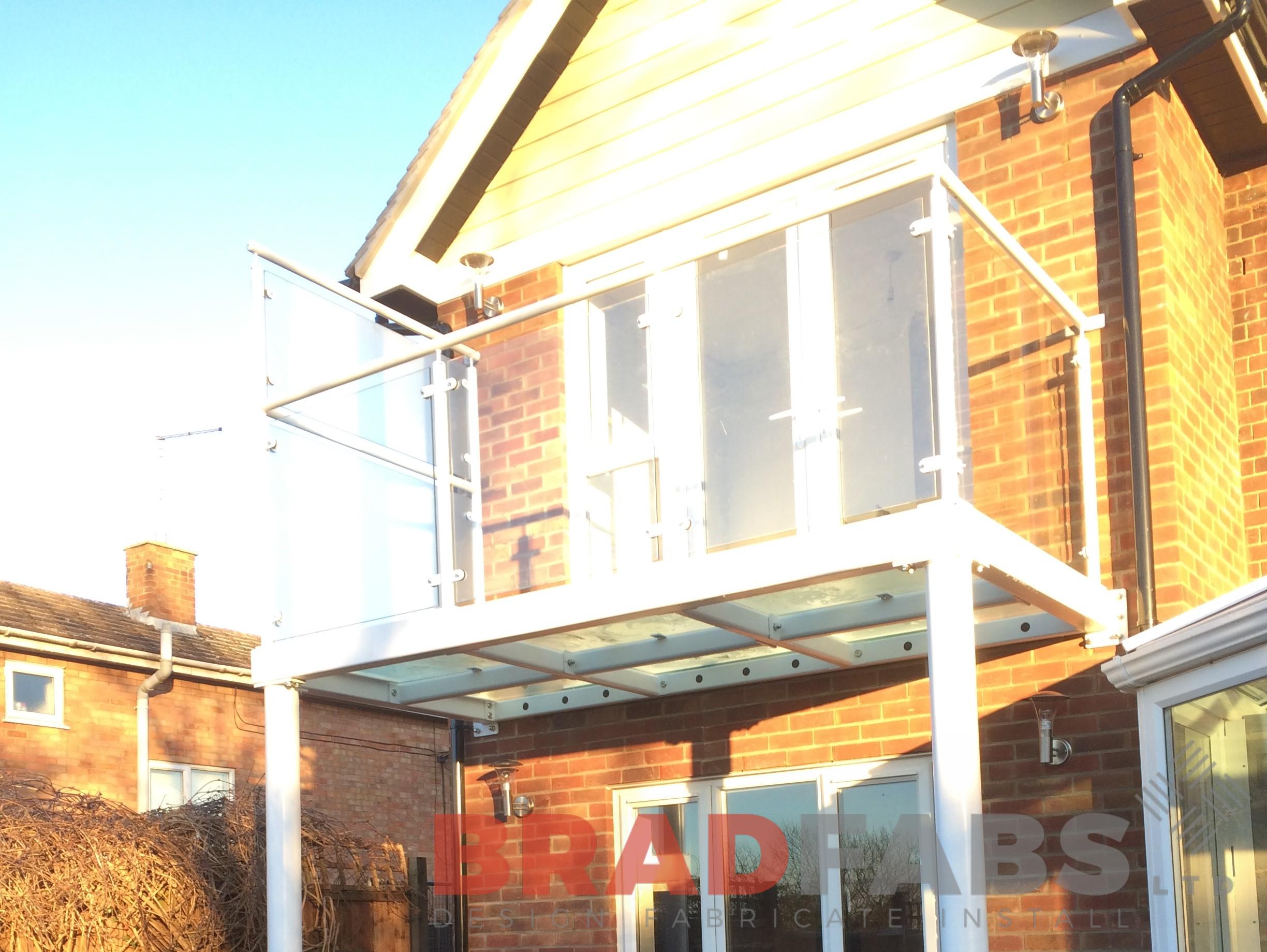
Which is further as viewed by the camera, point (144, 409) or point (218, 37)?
point (144, 409)

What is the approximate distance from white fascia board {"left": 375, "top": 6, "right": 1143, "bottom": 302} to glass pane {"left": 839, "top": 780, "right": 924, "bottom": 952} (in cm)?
333

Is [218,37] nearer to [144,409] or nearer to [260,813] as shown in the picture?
[144,409]

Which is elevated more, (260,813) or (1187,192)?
(1187,192)

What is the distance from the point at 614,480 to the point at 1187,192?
314 centimetres

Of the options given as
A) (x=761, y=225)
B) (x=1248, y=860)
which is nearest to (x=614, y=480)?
(x=761, y=225)

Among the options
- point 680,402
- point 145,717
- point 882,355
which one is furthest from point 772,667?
point 145,717

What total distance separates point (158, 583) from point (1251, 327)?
636 inches

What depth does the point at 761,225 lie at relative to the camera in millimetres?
6121

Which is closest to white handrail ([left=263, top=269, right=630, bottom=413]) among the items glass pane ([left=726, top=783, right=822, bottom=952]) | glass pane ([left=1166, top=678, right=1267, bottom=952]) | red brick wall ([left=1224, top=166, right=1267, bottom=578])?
glass pane ([left=726, top=783, right=822, bottom=952])

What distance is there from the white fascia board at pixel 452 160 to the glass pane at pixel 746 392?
3209mm

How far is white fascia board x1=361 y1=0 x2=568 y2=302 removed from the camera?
885 cm

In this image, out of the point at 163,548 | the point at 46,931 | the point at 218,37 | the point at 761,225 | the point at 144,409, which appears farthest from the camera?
the point at 144,409

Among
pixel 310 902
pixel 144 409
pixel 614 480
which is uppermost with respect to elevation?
pixel 144 409

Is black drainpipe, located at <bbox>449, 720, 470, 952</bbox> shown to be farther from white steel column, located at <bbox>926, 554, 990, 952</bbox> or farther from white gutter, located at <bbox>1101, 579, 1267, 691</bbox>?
white steel column, located at <bbox>926, 554, 990, 952</bbox>
